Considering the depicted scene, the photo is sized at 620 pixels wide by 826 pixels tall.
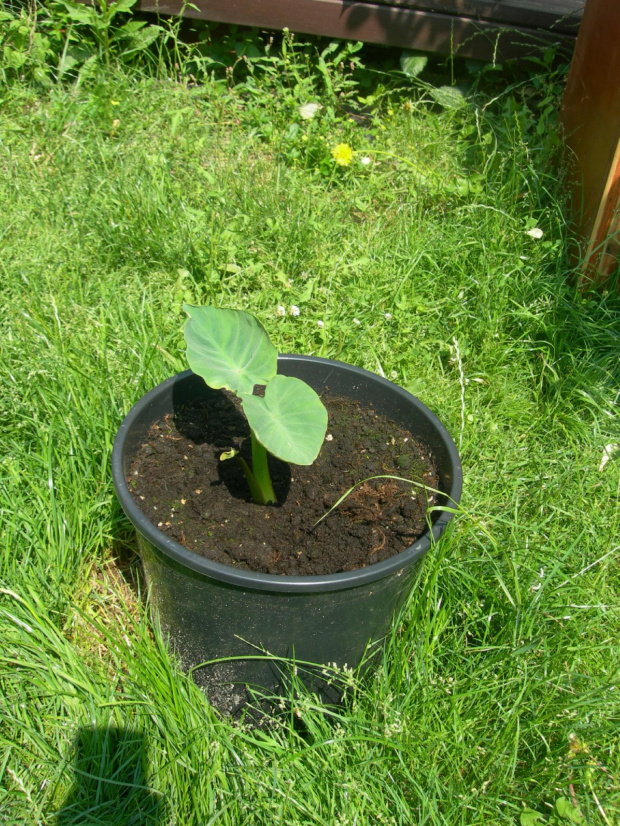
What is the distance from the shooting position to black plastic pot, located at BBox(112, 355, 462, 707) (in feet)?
4.66

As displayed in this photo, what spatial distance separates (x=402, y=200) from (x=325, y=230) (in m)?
0.48

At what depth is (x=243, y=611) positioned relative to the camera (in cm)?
147

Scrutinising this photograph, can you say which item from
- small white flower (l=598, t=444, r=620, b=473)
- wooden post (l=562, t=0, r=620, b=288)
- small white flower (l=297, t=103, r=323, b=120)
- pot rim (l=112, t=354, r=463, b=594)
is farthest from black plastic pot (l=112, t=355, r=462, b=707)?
small white flower (l=297, t=103, r=323, b=120)

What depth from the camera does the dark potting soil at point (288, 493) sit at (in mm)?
1588

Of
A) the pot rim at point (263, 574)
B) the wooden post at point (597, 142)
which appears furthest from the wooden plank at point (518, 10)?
the pot rim at point (263, 574)

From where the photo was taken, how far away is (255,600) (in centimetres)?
144

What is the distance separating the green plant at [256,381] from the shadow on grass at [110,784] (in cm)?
61

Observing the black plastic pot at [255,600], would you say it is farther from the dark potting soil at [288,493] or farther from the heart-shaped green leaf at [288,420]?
the heart-shaped green leaf at [288,420]

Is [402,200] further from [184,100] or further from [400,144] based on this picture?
[184,100]

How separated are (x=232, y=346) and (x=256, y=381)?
99 mm

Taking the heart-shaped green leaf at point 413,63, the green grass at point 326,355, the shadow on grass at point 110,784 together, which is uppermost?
the heart-shaped green leaf at point 413,63

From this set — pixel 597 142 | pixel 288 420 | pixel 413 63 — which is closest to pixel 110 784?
pixel 288 420

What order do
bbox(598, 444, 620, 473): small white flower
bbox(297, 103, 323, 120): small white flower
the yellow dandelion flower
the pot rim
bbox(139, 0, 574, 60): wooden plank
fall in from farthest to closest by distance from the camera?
bbox(139, 0, 574, 60): wooden plank, bbox(297, 103, 323, 120): small white flower, the yellow dandelion flower, bbox(598, 444, 620, 473): small white flower, the pot rim

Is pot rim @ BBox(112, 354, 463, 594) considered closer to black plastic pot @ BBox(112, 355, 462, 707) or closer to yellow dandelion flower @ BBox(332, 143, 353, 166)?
black plastic pot @ BBox(112, 355, 462, 707)
